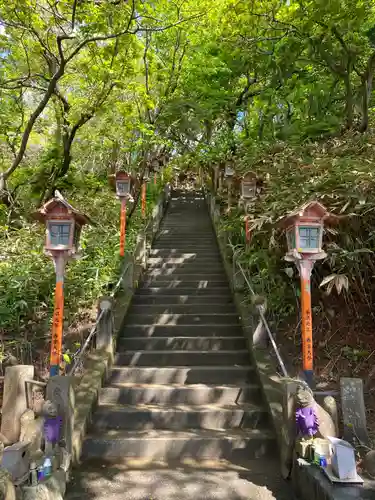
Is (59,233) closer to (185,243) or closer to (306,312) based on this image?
(306,312)

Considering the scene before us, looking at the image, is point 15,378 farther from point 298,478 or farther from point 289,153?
point 289,153

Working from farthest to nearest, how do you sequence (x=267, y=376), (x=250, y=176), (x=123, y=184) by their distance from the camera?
1. (x=123, y=184)
2. (x=250, y=176)
3. (x=267, y=376)

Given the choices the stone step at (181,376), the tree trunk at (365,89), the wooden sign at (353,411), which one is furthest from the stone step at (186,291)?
the tree trunk at (365,89)

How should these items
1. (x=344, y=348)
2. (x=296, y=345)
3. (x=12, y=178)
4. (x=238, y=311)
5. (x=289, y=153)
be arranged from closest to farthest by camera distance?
(x=344, y=348)
(x=296, y=345)
(x=238, y=311)
(x=289, y=153)
(x=12, y=178)

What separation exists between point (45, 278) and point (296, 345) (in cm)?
481

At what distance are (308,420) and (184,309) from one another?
13.4 feet

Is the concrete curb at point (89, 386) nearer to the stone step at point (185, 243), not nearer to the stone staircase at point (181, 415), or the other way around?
the stone staircase at point (181, 415)

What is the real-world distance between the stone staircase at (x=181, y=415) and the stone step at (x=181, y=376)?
1cm

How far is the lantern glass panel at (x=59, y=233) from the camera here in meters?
5.05

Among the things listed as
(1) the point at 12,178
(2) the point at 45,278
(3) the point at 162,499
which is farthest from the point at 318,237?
(1) the point at 12,178

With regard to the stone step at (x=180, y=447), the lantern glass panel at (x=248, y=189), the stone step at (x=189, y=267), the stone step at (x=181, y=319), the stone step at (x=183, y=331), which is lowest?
the stone step at (x=180, y=447)

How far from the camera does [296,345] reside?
6.26 meters

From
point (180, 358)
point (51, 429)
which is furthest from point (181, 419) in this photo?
point (51, 429)

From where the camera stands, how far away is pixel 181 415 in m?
5.16
